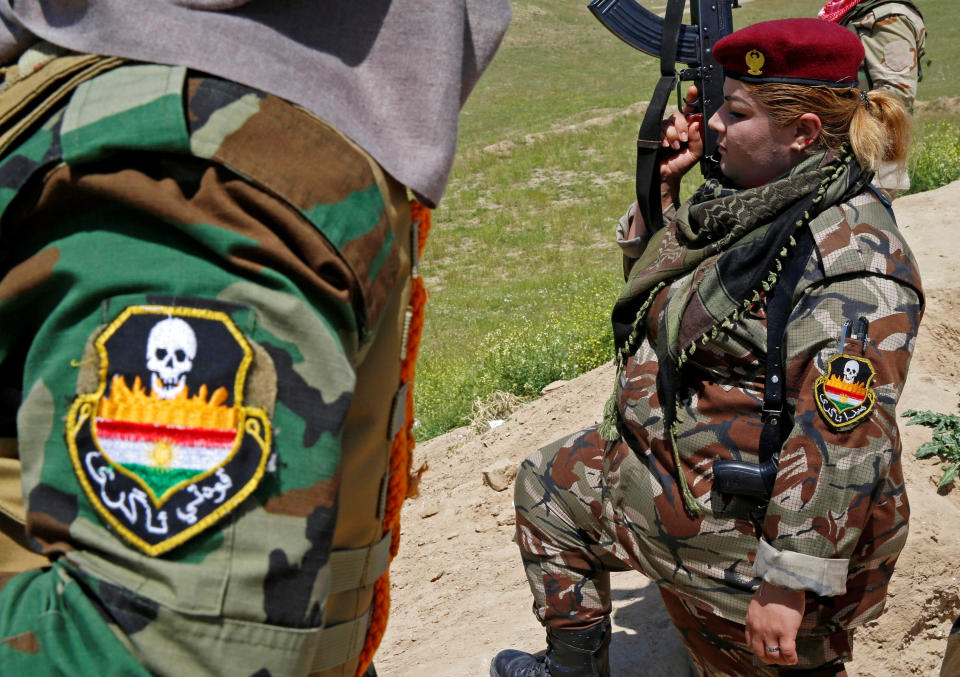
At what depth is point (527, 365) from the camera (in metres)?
6.07

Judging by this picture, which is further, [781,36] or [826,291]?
[781,36]

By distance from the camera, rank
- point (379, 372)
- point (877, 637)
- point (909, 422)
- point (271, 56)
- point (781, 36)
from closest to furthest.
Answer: point (271, 56) → point (379, 372) → point (781, 36) → point (877, 637) → point (909, 422)

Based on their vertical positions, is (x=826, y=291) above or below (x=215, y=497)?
below

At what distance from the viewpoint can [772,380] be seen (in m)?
2.23

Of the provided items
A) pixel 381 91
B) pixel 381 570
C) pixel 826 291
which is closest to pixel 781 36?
pixel 826 291

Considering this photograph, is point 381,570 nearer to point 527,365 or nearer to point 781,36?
point 781,36

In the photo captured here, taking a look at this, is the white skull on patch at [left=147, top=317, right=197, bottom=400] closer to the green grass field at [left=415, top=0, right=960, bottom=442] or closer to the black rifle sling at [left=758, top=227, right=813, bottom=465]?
the black rifle sling at [left=758, top=227, right=813, bottom=465]

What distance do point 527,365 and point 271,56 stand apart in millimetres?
5070

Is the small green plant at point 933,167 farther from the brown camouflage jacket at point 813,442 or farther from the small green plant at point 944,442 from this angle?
the brown camouflage jacket at point 813,442

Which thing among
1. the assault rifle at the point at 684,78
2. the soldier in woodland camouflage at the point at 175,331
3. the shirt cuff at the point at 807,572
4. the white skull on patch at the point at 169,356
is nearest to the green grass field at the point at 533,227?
the assault rifle at the point at 684,78

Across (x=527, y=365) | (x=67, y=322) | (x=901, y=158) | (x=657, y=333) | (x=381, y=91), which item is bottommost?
(x=527, y=365)

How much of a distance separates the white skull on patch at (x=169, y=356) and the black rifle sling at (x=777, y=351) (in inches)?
65.6

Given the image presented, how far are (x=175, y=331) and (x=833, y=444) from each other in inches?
65.2

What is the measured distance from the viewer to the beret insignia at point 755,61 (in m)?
2.43
